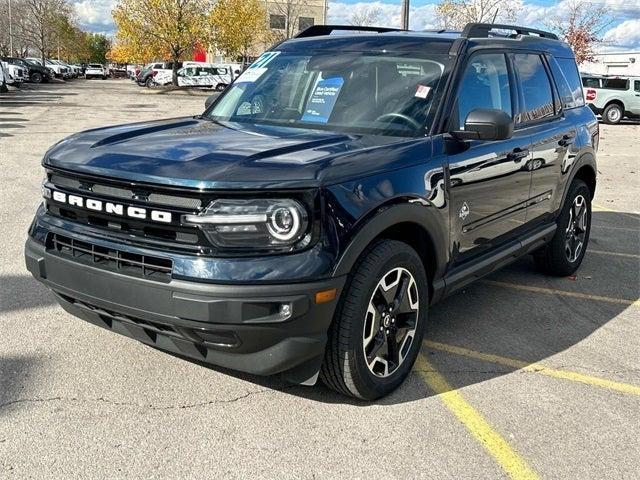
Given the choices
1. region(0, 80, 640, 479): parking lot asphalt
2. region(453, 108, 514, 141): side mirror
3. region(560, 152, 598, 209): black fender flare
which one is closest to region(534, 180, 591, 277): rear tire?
region(560, 152, 598, 209): black fender flare

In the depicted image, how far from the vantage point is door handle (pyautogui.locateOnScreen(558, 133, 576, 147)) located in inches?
197

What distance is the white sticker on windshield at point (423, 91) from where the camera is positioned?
3.75 meters

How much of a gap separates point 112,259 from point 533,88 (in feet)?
11.1

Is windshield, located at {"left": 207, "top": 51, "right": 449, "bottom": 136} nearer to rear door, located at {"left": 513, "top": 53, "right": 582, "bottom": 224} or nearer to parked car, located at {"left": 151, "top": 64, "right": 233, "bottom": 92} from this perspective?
rear door, located at {"left": 513, "top": 53, "right": 582, "bottom": 224}

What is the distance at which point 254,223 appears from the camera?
2.71 m

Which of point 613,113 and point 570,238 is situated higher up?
point 613,113

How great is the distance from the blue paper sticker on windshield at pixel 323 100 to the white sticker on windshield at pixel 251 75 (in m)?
0.61

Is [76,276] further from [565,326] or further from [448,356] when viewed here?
[565,326]

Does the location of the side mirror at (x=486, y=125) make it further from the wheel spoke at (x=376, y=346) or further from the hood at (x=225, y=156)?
the wheel spoke at (x=376, y=346)

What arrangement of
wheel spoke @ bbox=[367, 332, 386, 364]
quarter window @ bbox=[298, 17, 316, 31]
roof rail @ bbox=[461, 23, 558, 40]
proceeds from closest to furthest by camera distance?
wheel spoke @ bbox=[367, 332, 386, 364] < roof rail @ bbox=[461, 23, 558, 40] < quarter window @ bbox=[298, 17, 316, 31]

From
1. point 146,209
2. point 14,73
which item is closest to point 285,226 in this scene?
point 146,209

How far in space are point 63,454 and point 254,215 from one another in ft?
4.33

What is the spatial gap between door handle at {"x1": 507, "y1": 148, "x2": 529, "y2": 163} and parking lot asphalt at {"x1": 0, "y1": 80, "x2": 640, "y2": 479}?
3.79 feet

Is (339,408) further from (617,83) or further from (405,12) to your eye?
(617,83)
